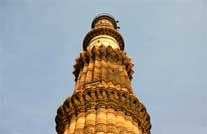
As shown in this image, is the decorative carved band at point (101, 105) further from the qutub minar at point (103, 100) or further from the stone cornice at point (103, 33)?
the stone cornice at point (103, 33)

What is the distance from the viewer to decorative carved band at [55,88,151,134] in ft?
81.7

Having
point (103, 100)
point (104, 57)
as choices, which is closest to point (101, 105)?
point (103, 100)

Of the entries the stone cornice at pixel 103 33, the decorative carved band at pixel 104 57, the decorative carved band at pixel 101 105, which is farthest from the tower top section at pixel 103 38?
the decorative carved band at pixel 101 105

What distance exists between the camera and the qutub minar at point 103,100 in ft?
77.4

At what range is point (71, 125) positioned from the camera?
79.9 feet

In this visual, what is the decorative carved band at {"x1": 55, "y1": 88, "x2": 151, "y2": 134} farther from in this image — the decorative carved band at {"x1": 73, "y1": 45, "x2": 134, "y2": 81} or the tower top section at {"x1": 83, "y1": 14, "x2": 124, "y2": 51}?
the tower top section at {"x1": 83, "y1": 14, "x2": 124, "y2": 51}

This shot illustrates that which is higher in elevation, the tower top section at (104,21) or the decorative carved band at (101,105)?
the tower top section at (104,21)

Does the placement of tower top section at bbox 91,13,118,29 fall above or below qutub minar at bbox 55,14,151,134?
above

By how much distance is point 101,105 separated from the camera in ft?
81.0

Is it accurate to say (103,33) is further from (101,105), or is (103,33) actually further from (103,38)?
(101,105)

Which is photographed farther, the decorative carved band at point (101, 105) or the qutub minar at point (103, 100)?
the decorative carved band at point (101, 105)

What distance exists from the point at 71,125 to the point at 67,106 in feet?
5.29

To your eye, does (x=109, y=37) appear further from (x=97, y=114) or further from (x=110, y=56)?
(x=97, y=114)

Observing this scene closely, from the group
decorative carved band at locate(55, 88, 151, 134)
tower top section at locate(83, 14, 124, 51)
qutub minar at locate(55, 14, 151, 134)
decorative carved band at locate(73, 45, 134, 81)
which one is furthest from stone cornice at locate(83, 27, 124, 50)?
decorative carved band at locate(55, 88, 151, 134)
